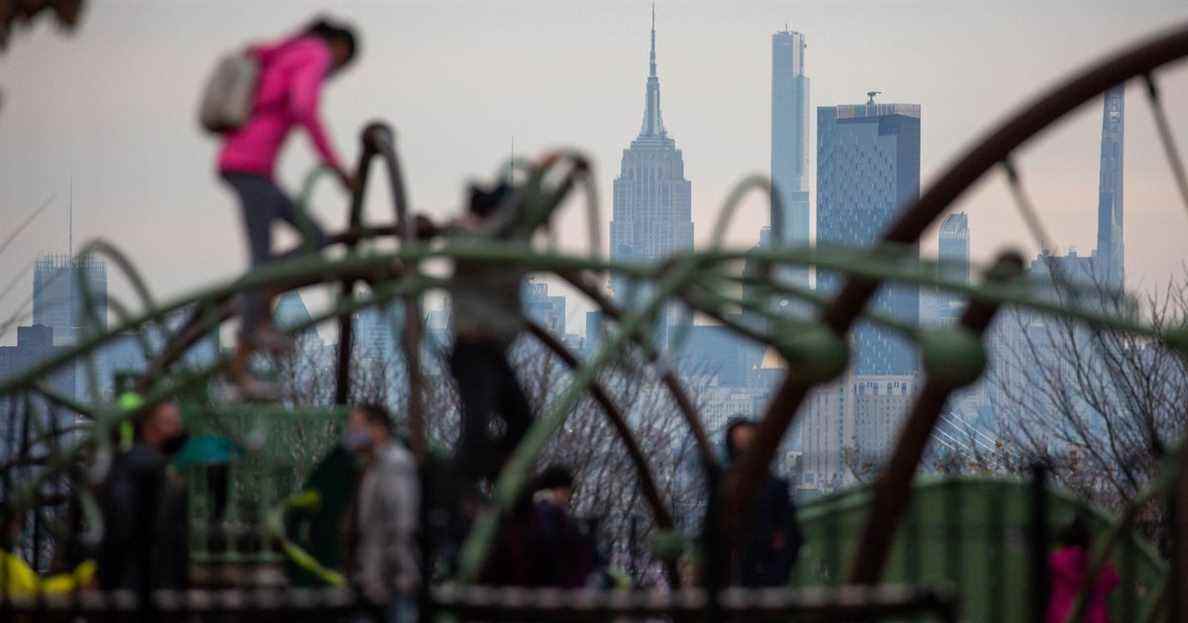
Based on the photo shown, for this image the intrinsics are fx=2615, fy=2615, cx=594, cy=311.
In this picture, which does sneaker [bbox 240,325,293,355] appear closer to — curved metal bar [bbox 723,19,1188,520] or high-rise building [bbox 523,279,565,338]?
curved metal bar [bbox 723,19,1188,520]

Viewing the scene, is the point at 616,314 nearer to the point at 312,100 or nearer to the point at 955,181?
the point at 312,100

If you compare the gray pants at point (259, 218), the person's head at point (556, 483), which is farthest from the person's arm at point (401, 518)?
the person's head at point (556, 483)

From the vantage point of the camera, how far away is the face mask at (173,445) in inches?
528

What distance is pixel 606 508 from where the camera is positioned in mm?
44688

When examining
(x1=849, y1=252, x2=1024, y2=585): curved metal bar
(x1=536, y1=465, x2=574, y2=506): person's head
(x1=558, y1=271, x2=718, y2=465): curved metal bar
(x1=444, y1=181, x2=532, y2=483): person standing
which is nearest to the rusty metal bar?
(x1=558, y1=271, x2=718, y2=465): curved metal bar

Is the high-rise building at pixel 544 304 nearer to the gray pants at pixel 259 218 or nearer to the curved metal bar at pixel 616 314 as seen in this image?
the curved metal bar at pixel 616 314

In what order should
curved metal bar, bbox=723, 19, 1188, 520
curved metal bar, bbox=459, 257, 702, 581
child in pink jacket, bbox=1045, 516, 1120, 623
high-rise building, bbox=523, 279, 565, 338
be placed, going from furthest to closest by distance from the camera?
1. high-rise building, bbox=523, 279, 565, 338
2. child in pink jacket, bbox=1045, 516, 1120, 623
3. curved metal bar, bbox=723, 19, 1188, 520
4. curved metal bar, bbox=459, 257, 702, 581

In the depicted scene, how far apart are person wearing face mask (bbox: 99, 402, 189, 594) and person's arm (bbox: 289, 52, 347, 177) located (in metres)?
1.41

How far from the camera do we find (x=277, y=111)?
41.1 feet

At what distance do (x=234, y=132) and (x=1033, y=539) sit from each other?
4.90m

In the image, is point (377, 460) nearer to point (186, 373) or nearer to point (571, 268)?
point (571, 268)

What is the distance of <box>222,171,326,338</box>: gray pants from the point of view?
41.2ft

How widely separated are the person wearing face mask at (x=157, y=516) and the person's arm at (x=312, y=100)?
1.41 m

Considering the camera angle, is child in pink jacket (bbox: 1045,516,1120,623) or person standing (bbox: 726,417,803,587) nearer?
person standing (bbox: 726,417,803,587)
